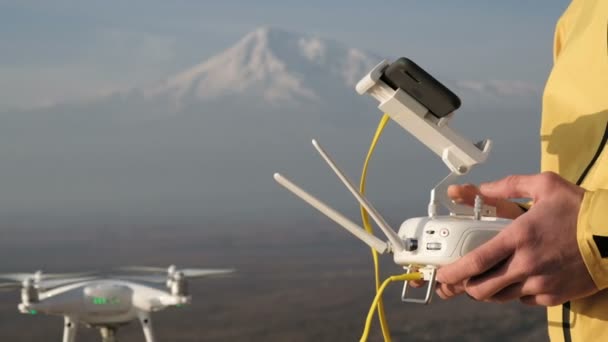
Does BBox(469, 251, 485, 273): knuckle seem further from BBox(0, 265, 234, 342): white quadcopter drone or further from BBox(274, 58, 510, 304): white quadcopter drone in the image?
BBox(0, 265, 234, 342): white quadcopter drone

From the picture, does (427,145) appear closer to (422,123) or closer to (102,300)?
(422,123)

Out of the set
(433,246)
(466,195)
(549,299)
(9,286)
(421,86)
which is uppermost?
(9,286)

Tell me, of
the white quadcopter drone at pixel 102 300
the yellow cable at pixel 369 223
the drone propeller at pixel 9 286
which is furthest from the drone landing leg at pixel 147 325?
the yellow cable at pixel 369 223

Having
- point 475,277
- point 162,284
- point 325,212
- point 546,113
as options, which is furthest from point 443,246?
point 162,284

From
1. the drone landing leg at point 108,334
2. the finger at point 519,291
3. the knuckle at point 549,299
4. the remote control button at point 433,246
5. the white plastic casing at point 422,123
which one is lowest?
the knuckle at point 549,299

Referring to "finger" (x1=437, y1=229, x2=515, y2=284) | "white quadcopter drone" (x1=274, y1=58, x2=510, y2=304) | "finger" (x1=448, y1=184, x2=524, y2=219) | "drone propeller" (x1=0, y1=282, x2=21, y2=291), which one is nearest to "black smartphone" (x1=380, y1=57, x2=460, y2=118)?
"white quadcopter drone" (x1=274, y1=58, x2=510, y2=304)

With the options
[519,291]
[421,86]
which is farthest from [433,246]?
[421,86]

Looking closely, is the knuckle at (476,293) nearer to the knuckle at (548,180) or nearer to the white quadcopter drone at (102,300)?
the knuckle at (548,180)
